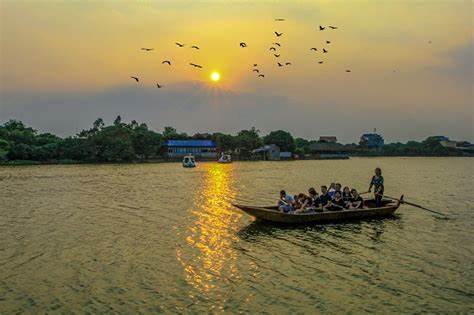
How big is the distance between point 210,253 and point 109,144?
81.1 m

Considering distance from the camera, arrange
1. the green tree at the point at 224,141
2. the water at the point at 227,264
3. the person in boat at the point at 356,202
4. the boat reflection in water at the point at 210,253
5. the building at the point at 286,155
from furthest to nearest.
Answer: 1. the building at the point at 286,155
2. the green tree at the point at 224,141
3. the person in boat at the point at 356,202
4. the boat reflection in water at the point at 210,253
5. the water at the point at 227,264

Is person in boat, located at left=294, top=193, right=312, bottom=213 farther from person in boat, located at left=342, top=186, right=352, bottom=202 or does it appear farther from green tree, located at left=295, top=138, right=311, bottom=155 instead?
green tree, located at left=295, top=138, right=311, bottom=155

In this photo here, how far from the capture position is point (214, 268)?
13.2 meters

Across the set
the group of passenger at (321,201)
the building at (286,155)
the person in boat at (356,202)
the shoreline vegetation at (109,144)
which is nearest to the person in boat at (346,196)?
the group of passenger at (321,201)

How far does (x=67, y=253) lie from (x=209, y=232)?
19.6ft

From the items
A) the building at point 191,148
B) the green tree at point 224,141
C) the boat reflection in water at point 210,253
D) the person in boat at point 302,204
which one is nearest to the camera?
the boat reflection in water at point 210,253

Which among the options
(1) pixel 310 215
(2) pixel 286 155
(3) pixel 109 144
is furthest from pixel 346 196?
(2) pixel 286 155

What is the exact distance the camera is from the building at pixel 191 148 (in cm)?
10694

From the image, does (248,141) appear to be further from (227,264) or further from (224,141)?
(227,264)

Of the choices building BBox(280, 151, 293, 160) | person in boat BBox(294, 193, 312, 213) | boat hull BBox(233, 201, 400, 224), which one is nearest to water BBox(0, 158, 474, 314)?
boat hull BBox(233, 201, 400, 224)

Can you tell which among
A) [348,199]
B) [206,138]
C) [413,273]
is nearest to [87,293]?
[413,273]

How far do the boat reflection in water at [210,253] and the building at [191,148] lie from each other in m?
81.7

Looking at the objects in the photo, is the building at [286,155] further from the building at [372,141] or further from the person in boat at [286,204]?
the person in boat at [286,204]

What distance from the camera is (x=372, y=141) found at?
551 ft
